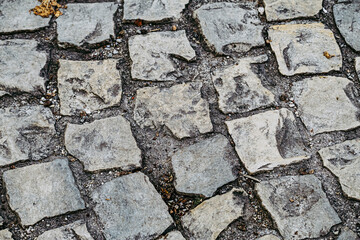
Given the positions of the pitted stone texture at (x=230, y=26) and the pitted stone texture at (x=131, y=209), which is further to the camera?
the pitted stone texture at (x=230, y=26)

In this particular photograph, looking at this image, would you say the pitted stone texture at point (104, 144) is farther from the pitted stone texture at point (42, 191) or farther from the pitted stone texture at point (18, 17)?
the pitted stone texture at point (18, 17)

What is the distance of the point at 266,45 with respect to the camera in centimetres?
242

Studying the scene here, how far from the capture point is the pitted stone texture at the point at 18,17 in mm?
2451

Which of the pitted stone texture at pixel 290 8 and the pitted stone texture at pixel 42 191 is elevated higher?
the pitted stone texture at pixel 290 8

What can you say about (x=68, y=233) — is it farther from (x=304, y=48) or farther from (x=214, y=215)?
(x=304, y=48)

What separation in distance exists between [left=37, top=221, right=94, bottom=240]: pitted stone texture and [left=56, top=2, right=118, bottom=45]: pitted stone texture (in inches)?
43.8

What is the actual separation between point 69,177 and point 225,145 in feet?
2.58

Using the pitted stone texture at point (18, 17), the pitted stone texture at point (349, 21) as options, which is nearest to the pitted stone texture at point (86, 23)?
the pitted stone texture at point (18, 17)

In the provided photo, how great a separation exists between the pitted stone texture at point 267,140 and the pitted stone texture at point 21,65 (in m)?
1.10

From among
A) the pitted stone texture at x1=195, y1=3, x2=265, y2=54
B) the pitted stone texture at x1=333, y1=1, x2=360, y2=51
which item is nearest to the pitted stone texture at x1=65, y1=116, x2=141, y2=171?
the pitted stone texture at x1=195, y1=3, x2=265, y2=54

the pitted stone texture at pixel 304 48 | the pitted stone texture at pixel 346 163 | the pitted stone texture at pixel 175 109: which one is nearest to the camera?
the pitted stone texture at pixel 346 163

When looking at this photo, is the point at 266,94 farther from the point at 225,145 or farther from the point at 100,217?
the point at 100,217

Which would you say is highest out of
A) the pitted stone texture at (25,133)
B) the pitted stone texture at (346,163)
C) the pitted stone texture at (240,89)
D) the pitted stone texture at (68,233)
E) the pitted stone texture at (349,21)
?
the pitted stone texture at (349,21)

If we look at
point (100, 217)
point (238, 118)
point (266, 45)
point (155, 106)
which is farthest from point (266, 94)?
point (100, 217)
